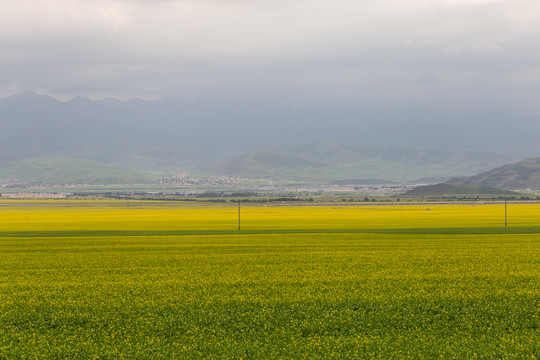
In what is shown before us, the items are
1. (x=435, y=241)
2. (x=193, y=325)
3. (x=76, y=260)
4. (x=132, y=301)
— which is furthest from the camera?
(x=435, y=241)

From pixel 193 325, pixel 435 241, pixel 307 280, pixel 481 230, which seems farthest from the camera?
pixel 481 230

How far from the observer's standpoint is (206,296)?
21031mm

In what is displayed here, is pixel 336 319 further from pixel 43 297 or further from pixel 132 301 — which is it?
pixel 43 297

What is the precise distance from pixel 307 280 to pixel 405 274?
4.67 metres

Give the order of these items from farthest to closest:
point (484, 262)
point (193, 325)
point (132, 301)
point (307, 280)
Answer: point (484, 262)
point (307, 280)
point (132, 301)
point (193, 325)

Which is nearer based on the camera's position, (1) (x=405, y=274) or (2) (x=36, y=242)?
(1) (x=405, y=274)

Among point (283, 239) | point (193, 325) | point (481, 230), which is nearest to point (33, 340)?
point (193, 325)

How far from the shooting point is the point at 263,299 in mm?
20375

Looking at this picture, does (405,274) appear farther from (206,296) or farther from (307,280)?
(206,296)

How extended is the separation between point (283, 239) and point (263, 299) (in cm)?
2695

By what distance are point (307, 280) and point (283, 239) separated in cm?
2270

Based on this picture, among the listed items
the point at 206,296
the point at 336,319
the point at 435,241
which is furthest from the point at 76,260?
the point at 435,241

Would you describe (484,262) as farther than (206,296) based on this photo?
Yes

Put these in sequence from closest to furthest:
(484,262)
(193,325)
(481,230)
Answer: (193,325), (484,262), (481,230)
